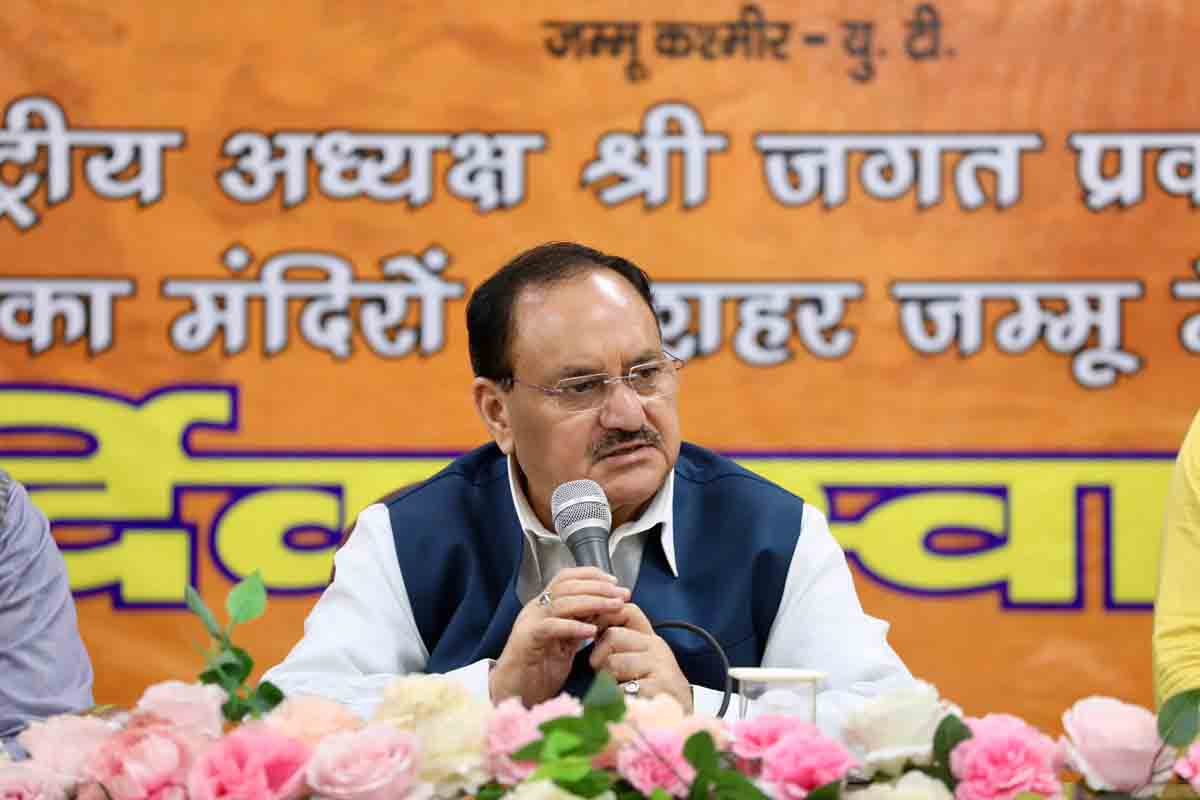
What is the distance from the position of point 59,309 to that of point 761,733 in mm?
2632

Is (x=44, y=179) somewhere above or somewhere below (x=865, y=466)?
above

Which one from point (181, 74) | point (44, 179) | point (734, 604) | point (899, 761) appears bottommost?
point (734, 604)

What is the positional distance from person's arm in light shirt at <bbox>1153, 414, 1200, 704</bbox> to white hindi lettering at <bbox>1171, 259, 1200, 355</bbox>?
1188mm

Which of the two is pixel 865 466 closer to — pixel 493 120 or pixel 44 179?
pixel 493 120

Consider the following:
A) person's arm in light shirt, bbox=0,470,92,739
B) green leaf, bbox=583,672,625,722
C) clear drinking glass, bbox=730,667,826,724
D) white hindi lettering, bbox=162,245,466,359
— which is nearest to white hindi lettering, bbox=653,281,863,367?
white hindi lettering, bbox=162,245,466,359

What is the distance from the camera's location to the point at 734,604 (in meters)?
2.07

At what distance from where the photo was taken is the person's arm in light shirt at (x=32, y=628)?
2.22 m

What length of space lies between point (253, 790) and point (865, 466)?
7.86 ft

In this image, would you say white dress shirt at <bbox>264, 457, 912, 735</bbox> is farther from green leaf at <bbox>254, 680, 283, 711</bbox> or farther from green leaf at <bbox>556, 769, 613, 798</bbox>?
green leaf at <bbox>556, 769, 613, 798</bbox>

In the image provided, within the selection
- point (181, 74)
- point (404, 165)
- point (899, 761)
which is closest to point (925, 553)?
point (404, 165)

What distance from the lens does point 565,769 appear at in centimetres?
107

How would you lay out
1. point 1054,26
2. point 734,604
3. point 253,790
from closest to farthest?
1. point 253,790
2. point 734,604
3. point 1054,26

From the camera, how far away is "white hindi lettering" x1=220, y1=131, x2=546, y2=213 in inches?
131

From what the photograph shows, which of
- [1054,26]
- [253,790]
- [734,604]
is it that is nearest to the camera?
[253,790]
